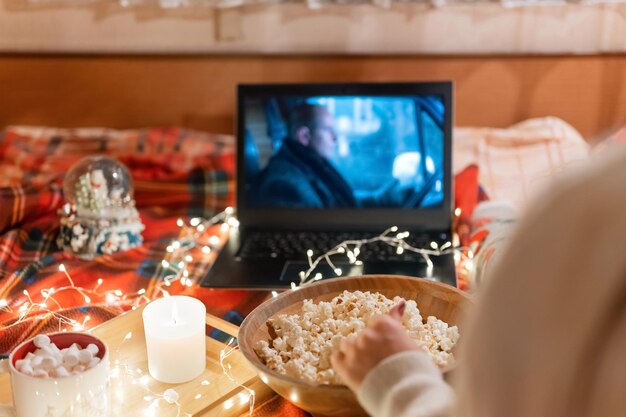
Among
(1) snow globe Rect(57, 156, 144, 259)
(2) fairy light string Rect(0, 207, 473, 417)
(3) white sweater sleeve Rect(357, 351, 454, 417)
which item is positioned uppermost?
(3) white sweater sleeve Rect(357, 351, 454, 417)

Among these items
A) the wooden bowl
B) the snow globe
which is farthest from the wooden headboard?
the wooden bowl

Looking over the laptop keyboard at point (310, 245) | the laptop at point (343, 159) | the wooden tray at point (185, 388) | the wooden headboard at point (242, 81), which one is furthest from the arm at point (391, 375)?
the wooden headboard at point (242, 81)

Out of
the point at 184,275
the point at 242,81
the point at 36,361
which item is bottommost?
the point at 184,275

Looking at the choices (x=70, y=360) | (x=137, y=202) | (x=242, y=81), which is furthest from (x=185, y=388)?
(x=242, y=81)

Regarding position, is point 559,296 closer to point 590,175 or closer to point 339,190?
point 590,175

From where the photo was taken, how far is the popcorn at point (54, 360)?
743mm

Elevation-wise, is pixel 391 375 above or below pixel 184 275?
above

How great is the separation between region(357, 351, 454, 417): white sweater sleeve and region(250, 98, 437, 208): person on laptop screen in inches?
31.3

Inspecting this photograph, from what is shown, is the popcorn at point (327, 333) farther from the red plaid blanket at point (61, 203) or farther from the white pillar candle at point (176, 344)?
the red plaid blanket at point (61, 203)

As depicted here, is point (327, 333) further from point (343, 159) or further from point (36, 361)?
point (343, 159)

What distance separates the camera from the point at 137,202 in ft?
5.32

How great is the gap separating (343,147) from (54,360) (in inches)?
31.5

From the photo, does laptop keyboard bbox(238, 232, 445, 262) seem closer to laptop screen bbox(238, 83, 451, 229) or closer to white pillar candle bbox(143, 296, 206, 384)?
laptop screen bbox(238, 83, 451, 229)

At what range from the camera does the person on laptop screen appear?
4.66 ft
